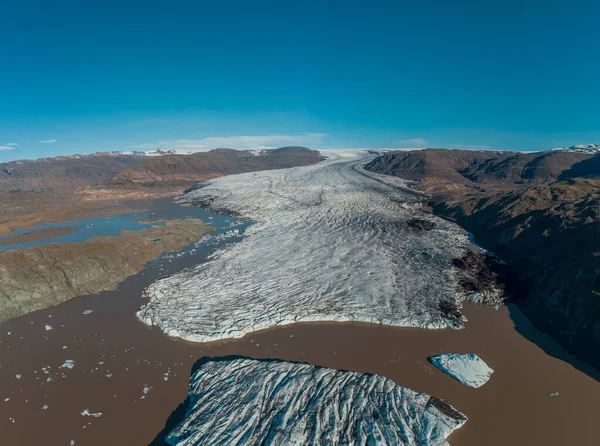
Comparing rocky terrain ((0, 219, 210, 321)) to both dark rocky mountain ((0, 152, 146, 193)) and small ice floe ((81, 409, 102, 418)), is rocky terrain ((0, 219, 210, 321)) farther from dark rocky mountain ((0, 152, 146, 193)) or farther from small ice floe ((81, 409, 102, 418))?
dark rocky mountain ((0, 152, 146, 193))

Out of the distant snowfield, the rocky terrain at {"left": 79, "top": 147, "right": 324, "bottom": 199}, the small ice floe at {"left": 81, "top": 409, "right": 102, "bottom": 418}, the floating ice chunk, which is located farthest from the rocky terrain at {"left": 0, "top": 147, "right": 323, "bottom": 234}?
the floating ice chunk

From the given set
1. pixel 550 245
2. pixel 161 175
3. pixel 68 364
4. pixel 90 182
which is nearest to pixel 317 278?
pixel 68 364

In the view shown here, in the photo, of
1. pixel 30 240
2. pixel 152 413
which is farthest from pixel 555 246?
pixel 30 240

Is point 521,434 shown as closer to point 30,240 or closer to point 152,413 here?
point 152,413

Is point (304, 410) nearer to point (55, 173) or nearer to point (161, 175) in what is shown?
point (161, 175)

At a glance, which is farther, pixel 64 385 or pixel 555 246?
pixel 555 246

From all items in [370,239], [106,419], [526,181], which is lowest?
[106,419]

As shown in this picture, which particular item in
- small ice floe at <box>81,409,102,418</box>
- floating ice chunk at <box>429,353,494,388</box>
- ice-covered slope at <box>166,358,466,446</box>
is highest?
floating ice chunk at <box>429,353,494,388</box>
